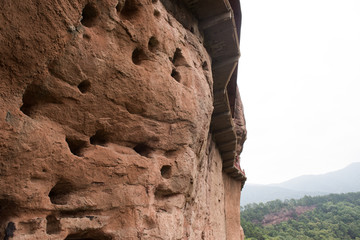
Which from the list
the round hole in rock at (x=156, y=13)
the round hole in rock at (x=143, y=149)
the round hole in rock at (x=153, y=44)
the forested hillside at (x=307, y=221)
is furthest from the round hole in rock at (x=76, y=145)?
the forested hillside at (x=307, y=221)

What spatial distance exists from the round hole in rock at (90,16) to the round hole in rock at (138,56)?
629 mm

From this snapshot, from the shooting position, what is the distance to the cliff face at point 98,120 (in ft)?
7.20

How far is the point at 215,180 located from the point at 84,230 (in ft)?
15.4

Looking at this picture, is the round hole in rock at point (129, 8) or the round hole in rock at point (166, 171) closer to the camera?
the round hole in rock at point (129, 8)

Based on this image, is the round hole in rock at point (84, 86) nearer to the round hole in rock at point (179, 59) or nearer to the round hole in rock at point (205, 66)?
the round hole in rock at point (179, 59)

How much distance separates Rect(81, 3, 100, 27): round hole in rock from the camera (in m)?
2.78

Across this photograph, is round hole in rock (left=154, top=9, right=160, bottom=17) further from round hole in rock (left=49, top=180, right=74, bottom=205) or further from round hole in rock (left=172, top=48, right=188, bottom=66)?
round hole in rock (left=49, top=180, right=74, bottom=205)

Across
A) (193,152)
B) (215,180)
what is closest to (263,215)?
(215,180)

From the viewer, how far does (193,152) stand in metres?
3.86

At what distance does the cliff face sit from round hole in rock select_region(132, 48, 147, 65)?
0.5 inches

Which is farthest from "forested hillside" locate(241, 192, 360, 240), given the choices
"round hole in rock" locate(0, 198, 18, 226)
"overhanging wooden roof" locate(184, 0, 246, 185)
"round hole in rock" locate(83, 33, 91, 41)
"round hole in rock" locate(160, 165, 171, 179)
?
"round hole in rock" locate(83, 33, 91, 41)

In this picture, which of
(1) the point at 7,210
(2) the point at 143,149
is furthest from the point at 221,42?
(1) the point at 7,210

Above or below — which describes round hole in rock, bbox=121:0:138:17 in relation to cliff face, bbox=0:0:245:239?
above

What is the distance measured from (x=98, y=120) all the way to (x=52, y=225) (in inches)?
44.1
